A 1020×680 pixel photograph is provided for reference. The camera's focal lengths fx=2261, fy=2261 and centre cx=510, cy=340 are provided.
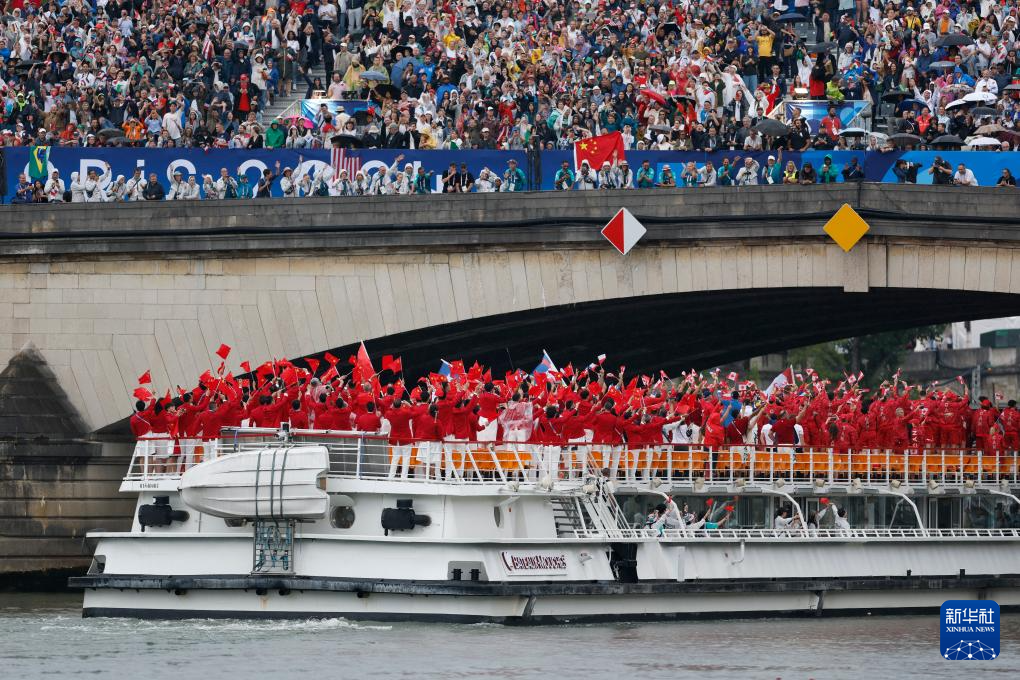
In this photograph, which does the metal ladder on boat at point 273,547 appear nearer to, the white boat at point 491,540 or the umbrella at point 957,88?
the white boat at point 491,540

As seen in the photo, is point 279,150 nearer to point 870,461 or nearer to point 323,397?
point 323,397

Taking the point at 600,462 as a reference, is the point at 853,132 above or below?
above

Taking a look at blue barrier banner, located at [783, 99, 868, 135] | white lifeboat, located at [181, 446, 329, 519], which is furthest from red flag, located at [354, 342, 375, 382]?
blue barrier banner, located at [783, 99, 868, 135]

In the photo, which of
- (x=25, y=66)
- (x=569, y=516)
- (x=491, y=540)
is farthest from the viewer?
(x=25, y=66)

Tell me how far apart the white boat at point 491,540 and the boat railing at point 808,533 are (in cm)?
5

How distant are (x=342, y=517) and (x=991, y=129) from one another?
1561 cm

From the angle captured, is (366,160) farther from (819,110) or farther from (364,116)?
(819,110)

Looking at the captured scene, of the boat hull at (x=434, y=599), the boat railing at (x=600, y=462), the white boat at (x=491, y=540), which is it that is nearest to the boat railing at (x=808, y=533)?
the white boat at (x=491, y=540)

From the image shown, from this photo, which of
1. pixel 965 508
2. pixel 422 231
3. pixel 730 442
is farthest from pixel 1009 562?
pixel 422 231

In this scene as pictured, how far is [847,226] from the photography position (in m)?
41.1

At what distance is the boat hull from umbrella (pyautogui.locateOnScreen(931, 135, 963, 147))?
9.27 m

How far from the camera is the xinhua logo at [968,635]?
2991 centimetres

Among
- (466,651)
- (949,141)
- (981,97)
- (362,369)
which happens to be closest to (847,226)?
(949,141)

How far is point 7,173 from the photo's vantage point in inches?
1748
